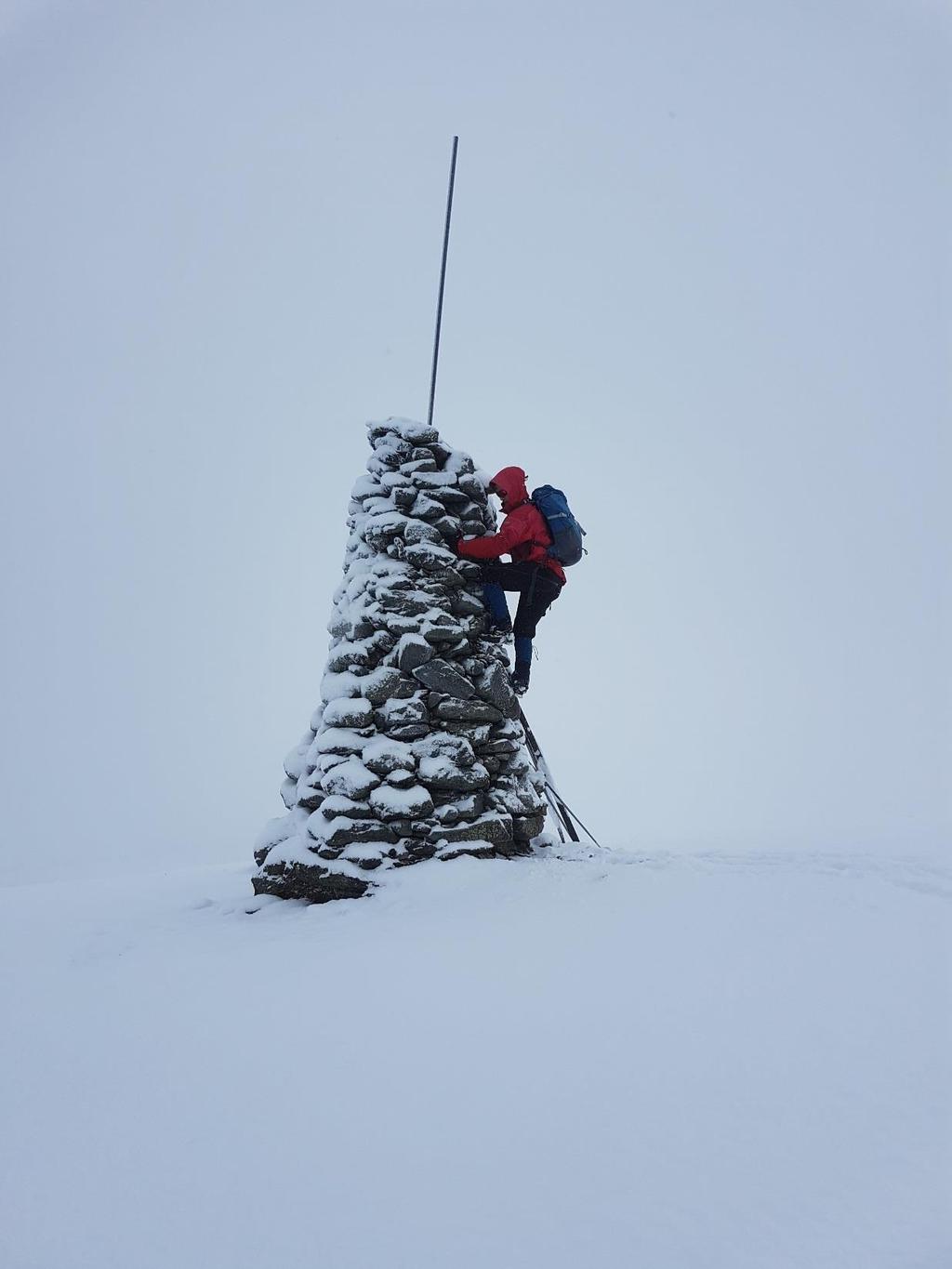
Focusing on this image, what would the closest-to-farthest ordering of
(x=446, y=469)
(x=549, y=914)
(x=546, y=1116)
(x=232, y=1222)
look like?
(x=232, y=1222), (x=546, y=1116), (x=549, y=914), (x=446, y=469)

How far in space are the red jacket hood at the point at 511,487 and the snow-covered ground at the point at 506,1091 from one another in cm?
379

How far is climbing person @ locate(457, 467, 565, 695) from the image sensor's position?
664 cm

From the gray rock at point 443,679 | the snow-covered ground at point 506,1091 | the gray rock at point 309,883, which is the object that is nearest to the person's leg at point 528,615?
the gray rock at point 443,679

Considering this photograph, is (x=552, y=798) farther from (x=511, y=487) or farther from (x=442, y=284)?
(x=442, y=284)

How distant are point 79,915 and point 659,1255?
5.32 m

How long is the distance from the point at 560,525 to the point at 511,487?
610 millimetres

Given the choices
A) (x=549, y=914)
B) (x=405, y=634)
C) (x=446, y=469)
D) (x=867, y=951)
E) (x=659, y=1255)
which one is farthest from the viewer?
(x=446, y=469)

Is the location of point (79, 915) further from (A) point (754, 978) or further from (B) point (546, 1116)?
(A) point (754, 978)

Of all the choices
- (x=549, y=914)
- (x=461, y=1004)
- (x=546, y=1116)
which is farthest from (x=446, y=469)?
(x=546, y=1116)

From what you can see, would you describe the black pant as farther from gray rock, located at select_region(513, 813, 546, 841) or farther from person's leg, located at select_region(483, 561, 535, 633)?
gray rock, located at select_region(513, 813, 546, 841)

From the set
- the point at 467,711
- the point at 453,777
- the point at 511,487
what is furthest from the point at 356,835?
the point at 511,487

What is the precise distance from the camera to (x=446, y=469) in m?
6.93

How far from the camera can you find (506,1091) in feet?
8.75

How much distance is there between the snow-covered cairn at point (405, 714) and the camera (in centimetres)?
562
